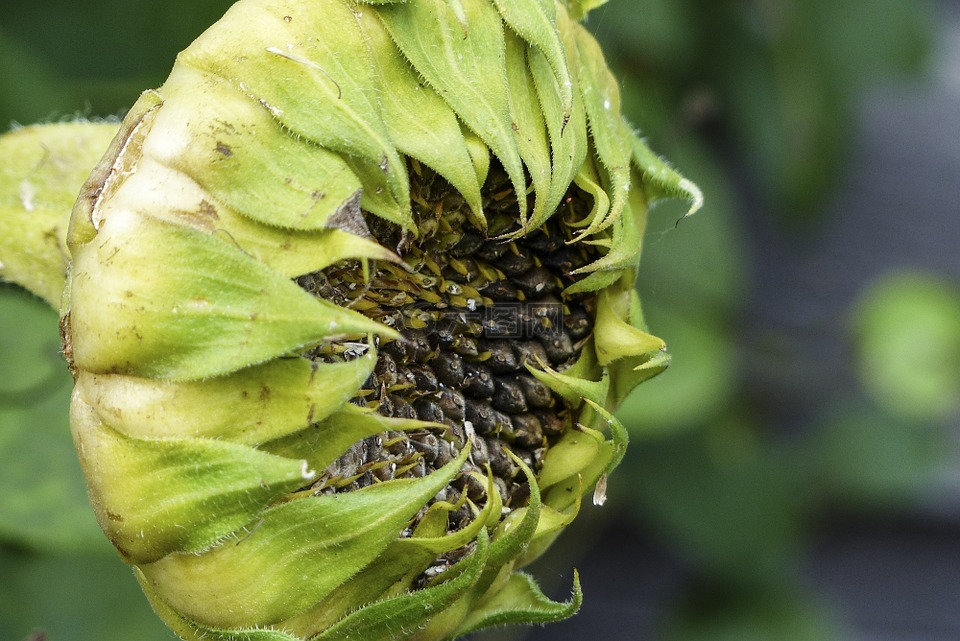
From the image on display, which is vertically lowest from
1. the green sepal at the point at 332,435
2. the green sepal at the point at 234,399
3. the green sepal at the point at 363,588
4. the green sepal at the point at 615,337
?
the green sepal at the point at 363,588

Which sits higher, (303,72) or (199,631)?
(303,72)

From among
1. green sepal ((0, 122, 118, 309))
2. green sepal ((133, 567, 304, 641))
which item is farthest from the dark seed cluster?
green sepal ((0, 122, 118, 309))

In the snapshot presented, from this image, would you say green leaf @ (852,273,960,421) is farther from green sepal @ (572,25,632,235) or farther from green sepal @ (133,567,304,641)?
green sepal @ (133,567,304,641)

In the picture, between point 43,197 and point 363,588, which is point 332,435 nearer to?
point 363,588

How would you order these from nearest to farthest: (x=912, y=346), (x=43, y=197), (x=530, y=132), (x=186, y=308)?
(x=186, y=308) < (x=530, y=132) < (x=43, y=197) < (x=912, y=346)

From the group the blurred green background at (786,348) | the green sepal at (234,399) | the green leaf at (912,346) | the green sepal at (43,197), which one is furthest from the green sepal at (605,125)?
the green leaf at (912,346)

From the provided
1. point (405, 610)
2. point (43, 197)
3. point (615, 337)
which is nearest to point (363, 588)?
point (405, 610)

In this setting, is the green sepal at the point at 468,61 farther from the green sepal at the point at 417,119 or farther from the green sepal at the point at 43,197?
the green sepal at the point at 43,197
